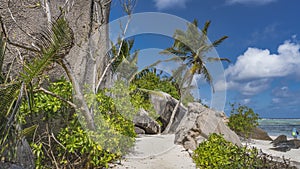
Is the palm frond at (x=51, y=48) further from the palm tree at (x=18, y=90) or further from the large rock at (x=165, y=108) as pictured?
the large rock at (x=165, y=108)

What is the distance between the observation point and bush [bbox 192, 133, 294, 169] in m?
4.23

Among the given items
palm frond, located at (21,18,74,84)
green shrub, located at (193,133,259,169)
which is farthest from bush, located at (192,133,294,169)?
palm frond, located at (21,18,74,84)

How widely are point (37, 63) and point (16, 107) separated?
1.79 ft

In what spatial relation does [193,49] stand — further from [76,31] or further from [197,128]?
[76,31]

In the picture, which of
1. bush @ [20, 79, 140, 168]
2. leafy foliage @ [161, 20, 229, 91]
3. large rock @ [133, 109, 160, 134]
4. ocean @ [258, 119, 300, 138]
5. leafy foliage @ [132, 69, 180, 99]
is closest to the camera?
bush @ [20, 79, 140, 168]

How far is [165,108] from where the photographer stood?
588 inches

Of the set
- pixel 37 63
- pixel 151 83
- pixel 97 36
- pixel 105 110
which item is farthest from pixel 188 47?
pixel 37 63

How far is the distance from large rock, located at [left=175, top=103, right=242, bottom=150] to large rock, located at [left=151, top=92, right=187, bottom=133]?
586 cm

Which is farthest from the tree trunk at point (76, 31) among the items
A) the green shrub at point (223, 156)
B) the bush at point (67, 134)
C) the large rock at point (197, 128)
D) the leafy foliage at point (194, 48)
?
the leafy foliage at point (194, 48)

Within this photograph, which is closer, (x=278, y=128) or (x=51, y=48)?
(x=51, y=48)

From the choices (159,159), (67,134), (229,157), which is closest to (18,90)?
(67,134)

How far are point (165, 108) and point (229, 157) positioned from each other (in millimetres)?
10256

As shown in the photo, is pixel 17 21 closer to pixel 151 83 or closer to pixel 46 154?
pixel 46 154

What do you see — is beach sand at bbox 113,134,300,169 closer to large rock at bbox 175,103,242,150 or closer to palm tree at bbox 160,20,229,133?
large rock at bbox 175,103,242,150
